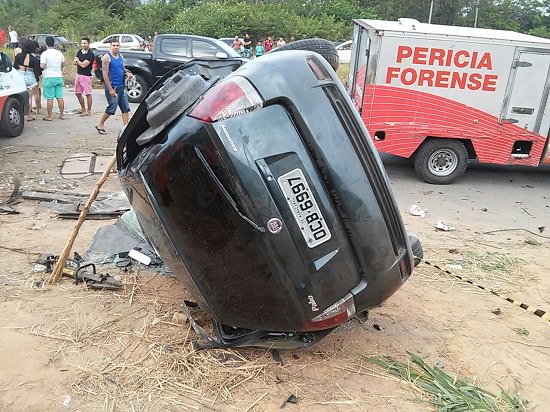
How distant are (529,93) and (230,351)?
6.82 meters

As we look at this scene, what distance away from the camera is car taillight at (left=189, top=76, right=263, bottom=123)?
2.30 metres

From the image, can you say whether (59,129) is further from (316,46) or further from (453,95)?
(316,46)

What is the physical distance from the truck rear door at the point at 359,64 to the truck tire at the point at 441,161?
1.34 metres

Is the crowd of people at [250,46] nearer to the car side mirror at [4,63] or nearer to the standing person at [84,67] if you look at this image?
the standing person at [84,67]

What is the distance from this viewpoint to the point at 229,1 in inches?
1807

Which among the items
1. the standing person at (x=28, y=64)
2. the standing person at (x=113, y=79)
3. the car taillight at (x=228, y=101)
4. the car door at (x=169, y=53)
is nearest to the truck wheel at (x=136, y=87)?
the car door at (x=169, y=53)

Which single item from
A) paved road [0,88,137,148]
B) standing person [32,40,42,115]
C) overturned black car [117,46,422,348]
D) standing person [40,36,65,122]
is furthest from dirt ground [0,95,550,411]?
standing person [32,40,42,115]

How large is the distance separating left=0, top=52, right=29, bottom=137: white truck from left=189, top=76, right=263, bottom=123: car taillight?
8.41m

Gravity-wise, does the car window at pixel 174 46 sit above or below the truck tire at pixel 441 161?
above

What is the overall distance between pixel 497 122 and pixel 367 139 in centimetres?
632

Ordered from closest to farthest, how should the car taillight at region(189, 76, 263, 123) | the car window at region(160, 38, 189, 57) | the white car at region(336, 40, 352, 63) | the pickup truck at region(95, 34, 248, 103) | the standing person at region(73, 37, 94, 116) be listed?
the car taillight at region(189, 76, 263, 123), the standing person at region(73, 37, 94, 116), the pickup truck at region(95, 34, 248, 103), the car window at region(160, 38, 189, 57), the white car at region(336, 40, 352, 63)

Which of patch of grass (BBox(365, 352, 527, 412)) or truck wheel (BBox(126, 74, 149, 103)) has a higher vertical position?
patch of grass (BBox(365, 352, 527, 412))

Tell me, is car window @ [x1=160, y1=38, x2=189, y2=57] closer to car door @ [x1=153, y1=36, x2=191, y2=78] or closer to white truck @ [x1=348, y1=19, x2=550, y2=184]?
car door @ [x1=153, y1=36, x2=191, y2=78]

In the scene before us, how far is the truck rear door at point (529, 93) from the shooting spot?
7.65 meters
